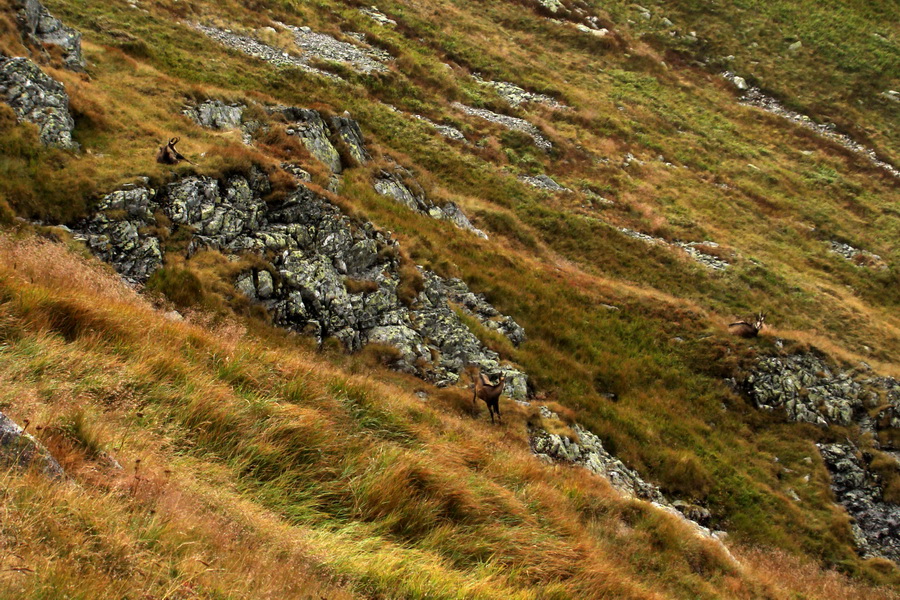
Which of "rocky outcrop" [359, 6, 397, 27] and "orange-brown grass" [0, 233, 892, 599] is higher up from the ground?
"rocky outcrop" [359, 6, 397, 27]

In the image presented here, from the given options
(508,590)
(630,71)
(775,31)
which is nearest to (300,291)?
(508,590)

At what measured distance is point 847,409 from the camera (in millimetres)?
20469

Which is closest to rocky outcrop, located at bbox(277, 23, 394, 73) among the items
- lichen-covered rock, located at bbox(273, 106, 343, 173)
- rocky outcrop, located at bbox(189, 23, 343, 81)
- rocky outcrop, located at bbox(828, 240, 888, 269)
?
rocky outcrop, located at bbox(189, 23, 343, 81)

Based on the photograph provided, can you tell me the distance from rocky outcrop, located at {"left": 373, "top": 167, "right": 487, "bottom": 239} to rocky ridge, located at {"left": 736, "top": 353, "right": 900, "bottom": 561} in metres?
14.2

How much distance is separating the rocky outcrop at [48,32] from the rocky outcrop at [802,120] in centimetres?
5935

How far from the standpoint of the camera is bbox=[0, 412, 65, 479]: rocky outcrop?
11.6 feet

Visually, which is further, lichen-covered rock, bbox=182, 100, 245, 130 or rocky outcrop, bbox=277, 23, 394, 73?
rocky outcrop, bbox=277, 23, 394, 73

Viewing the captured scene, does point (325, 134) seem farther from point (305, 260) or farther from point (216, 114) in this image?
point (305, 260)

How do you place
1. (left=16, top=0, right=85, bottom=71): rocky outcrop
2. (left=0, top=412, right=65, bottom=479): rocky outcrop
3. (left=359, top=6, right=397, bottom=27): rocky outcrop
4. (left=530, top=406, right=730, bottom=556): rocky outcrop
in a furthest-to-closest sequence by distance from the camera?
1. (left=359, top=6, right=397, bottom=27): rocky outcrop
2. (left=16, top=0, right=85, bottom=71): rocky outcrop
3. (left=530, top=406, right=730, bottom=556): rocky outcrop
4. (left=0, top=412, right=65, bottom=479): rocky outcrop

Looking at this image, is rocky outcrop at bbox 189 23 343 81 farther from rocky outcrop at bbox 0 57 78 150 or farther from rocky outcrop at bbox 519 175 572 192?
rocky outcrop at bbox 0 57 78 150

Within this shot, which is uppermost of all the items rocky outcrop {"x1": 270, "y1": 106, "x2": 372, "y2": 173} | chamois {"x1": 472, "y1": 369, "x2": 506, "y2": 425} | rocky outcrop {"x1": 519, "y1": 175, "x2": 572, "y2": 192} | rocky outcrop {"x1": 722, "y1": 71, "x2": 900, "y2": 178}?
rocky outcrop {"x1": 722, "y1": 71, "x2": 900, "y2": 178}

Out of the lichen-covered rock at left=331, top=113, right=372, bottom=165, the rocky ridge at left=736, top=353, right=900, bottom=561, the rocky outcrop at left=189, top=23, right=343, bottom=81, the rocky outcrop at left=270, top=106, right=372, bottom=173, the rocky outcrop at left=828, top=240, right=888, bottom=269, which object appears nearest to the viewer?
the rocky ridge at left=736, top=353, right=900, bottom=561

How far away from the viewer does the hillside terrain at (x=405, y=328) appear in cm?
451

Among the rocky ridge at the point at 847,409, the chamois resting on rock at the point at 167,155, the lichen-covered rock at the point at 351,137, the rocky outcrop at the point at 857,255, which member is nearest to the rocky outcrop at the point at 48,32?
the chamois resting on rock at the point at 167,155
